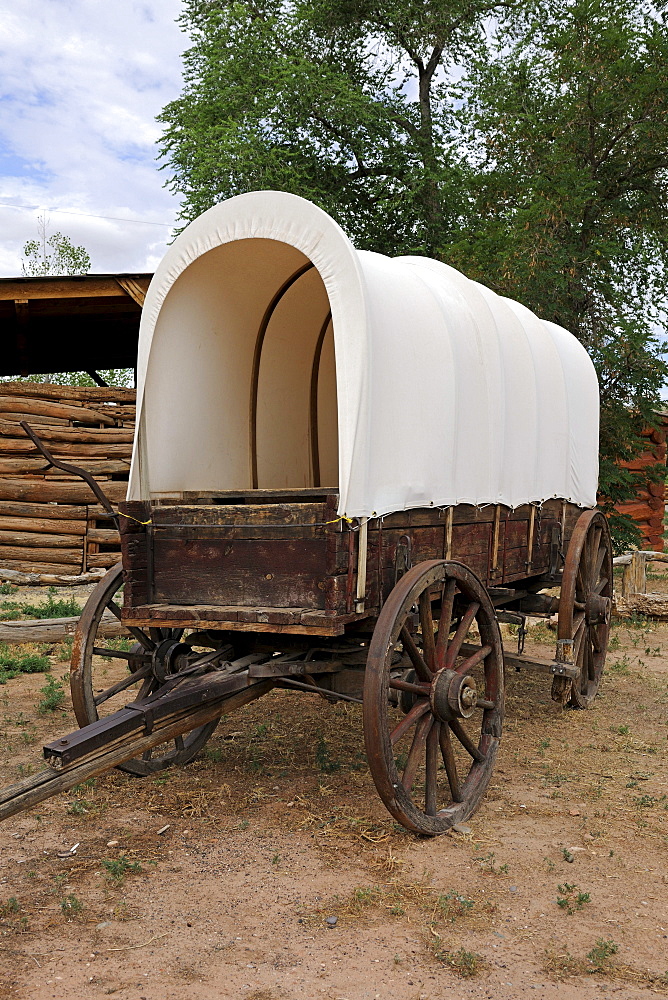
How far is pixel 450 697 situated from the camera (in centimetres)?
414

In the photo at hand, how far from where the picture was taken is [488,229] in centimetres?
1271

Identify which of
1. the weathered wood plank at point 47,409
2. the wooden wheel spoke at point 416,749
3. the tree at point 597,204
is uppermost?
the tree at point 597,204

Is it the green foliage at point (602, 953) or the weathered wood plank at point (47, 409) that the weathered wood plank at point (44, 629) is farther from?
the green foliage at point (602, 953)

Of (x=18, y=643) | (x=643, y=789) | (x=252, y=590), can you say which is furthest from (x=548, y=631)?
(x=252, y=590)

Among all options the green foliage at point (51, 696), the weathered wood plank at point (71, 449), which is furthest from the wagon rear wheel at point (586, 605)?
the weathered wood plank at point (71, 449)

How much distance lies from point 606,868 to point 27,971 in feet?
7.96

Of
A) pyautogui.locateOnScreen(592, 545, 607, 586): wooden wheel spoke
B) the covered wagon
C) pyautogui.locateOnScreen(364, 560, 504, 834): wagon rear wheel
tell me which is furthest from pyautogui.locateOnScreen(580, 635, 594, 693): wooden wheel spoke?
pyautogui.locateOnScreen(364, 560, 504, 834): wagon rear wheel

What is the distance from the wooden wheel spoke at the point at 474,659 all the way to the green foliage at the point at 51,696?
3.17 meters

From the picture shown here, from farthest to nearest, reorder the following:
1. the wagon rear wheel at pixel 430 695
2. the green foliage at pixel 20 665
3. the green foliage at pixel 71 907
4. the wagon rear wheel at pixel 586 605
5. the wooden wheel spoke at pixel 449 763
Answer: the green foliage at pixel 20 665
the wagon rear wheel at pixel 586 605
the wooden wheel spoke at pixel 449 763
the wagon rear wheel at pixel 430 695
the green foliage at pixel 71 907

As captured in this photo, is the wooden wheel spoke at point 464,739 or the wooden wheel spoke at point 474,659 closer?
the wooden wheel spoke at point 464,739

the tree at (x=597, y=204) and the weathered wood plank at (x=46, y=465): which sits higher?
the tree at (x=597, y=204)

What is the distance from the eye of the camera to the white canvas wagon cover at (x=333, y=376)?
159 inches

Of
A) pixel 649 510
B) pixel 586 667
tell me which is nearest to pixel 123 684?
pixel 586 667

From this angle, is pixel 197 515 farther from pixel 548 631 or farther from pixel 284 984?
pixel 548 631
